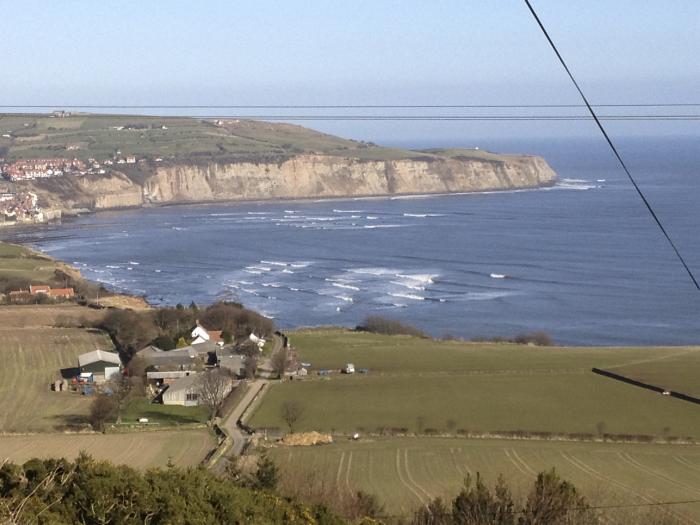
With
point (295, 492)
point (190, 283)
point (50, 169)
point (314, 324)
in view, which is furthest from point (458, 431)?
point (50, 169)

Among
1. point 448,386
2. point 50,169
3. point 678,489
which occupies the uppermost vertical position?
point 678,489

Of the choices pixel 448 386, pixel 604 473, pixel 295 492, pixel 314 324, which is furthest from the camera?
pixel 314 324

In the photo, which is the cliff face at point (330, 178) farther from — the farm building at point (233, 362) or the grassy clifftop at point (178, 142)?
the farm building at point (233, 362)

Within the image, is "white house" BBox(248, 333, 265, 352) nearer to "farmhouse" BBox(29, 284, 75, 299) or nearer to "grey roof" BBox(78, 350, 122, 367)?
"grey roof" BBox(78, 350, 122, 367)

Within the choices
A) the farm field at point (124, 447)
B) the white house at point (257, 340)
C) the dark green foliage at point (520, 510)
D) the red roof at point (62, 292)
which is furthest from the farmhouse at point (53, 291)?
the dark green foliage at point (520, 510)

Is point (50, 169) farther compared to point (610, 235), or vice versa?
point (50, 169)

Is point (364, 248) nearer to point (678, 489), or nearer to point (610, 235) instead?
point (610, 235)
